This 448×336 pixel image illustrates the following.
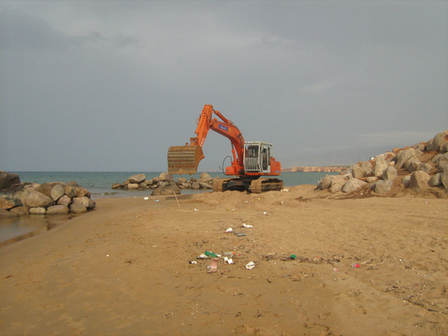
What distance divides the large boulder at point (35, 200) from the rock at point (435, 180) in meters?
16.5

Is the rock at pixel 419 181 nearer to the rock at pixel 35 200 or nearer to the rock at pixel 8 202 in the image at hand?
the rock at pixel 35 200

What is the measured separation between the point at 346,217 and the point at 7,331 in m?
8.30

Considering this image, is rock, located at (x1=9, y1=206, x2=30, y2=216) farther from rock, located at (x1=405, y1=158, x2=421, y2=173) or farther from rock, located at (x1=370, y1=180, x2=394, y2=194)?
rock, located at (x1=405, y1=158, x2=421, y2=173)

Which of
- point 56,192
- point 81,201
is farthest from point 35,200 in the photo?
point 81,201

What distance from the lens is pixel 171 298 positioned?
4.19 m

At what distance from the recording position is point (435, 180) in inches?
464

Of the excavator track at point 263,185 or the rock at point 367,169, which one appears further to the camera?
the excavator track at point 263,185

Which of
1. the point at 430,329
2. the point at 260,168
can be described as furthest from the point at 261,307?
the point at 260,168

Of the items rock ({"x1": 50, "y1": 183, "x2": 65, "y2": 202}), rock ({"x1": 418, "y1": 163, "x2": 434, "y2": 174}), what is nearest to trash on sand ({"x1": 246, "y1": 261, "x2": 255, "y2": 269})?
rock ({"x1": 418, "y1": 163, "x2": 434, "y2": 174})

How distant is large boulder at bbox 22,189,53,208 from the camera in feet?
45.6

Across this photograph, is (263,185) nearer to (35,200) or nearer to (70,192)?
(70,192)

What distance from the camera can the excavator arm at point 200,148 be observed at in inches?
506

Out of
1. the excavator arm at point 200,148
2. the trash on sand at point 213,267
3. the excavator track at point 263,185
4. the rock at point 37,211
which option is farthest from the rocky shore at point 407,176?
the rock at point 37,211

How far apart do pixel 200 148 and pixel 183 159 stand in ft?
3.46
